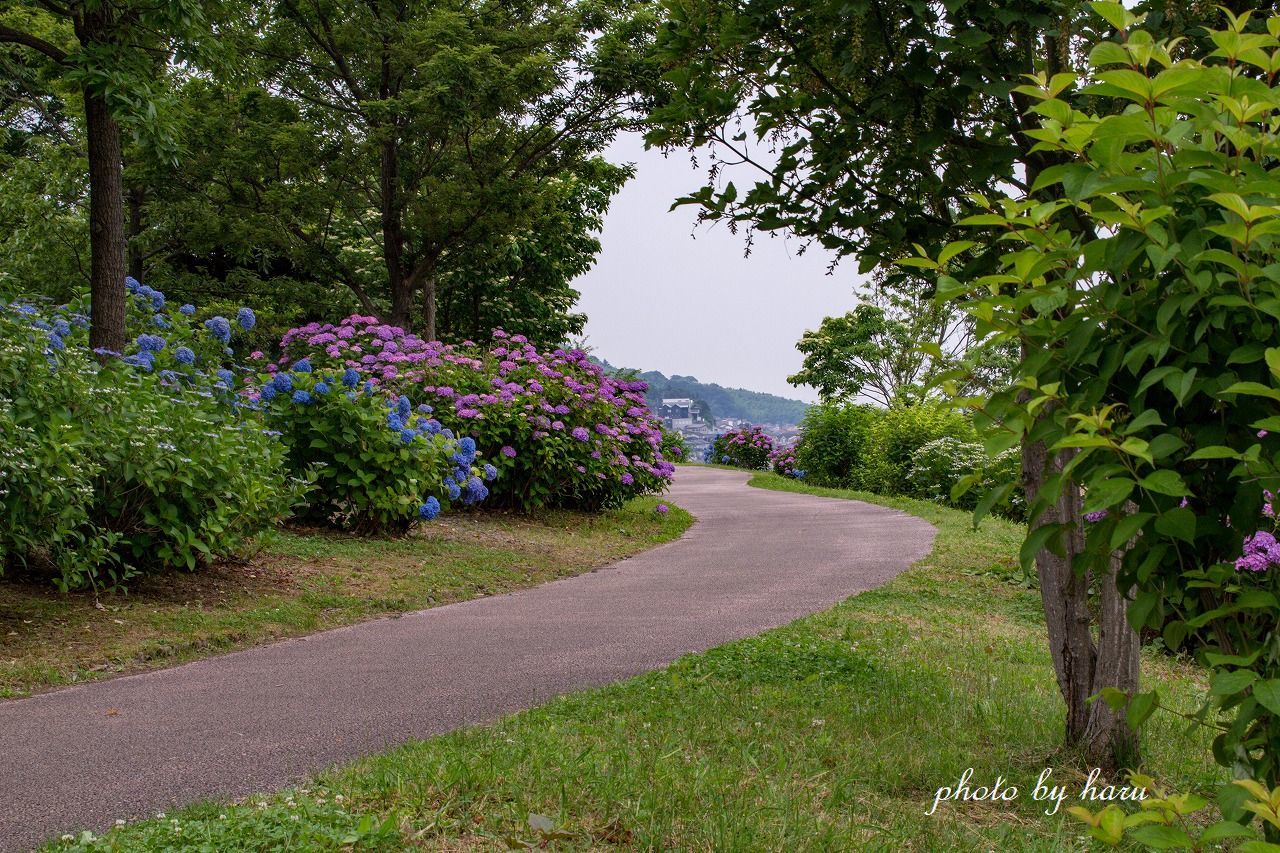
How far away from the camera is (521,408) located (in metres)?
12.7

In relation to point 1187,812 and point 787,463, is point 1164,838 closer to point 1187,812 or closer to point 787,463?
point 1187,812

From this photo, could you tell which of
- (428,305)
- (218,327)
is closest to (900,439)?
(428,305)

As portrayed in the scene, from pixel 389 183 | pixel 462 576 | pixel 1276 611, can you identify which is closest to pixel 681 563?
pixel 462 576

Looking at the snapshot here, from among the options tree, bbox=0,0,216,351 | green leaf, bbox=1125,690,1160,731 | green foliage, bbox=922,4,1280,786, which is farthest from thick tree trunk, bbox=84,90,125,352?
green leaf, bbox=1125,690,1160,731

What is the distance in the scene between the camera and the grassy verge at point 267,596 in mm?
5684

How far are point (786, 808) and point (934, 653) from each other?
2.94 meters

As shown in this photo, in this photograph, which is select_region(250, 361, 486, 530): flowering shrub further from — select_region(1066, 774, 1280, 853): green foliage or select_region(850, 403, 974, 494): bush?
select_region(850, 403, 974, 494): bush

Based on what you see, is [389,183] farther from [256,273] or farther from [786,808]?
[786,808]

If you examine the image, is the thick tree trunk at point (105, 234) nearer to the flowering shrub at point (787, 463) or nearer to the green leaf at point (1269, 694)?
the green leaf at point (1269, 694)

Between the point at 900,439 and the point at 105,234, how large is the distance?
1652 cm

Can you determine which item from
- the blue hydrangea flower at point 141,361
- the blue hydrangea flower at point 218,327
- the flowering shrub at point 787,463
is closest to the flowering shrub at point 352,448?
the blue hydrangea flower at point 218,327

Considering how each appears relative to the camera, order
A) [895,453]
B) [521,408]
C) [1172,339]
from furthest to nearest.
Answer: [895,453] < [521,408] < [1172,339]

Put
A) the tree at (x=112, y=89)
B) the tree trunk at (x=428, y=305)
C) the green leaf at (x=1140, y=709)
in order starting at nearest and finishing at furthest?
the green leaf at (x=1140, y=709) → the tree at (x=112, y=89) → the tree trunk at (x=428, y=305)

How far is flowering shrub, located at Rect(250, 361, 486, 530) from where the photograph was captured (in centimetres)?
945
